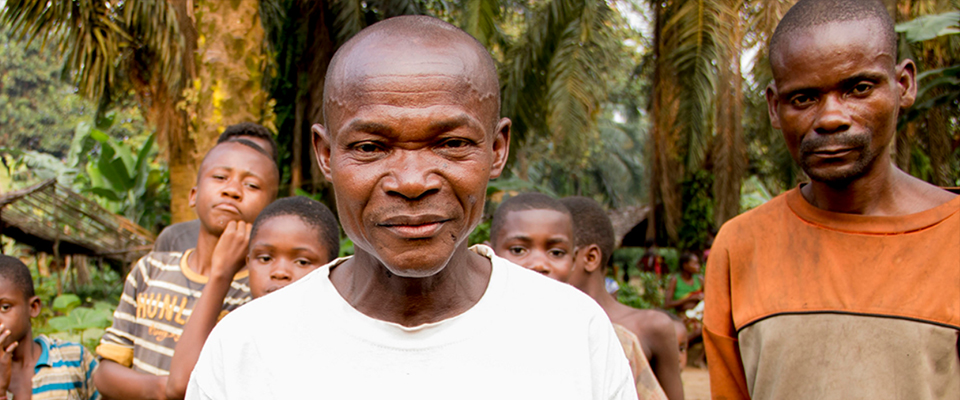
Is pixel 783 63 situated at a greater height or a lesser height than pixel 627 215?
lesser

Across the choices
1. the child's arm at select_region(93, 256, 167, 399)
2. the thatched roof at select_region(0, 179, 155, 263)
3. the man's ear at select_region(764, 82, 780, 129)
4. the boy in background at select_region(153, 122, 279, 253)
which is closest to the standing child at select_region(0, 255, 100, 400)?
the child's arm at select_region(93, 256, 167, 399)

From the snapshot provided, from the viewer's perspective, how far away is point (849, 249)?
6.13 feet

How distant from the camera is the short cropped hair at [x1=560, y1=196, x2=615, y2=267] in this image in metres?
3.62

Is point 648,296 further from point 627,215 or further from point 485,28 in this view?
point 485,28

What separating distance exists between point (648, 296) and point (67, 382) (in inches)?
501

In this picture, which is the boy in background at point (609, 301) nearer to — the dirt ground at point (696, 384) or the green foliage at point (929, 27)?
the green foliage at point (929, 27)

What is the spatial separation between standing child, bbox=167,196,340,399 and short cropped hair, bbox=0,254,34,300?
1.09 m

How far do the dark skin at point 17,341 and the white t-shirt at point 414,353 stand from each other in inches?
85.4

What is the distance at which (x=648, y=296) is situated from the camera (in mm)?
14500

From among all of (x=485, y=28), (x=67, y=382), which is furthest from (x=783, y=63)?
(x=485, y=28)

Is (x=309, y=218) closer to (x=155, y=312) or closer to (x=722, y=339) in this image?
(x=155, y=312)

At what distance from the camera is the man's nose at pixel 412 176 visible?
3.85 ft

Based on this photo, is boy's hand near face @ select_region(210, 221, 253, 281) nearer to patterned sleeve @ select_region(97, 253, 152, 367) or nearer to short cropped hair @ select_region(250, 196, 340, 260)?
short cropped hair @ select_region(250, 196, 340, 260)

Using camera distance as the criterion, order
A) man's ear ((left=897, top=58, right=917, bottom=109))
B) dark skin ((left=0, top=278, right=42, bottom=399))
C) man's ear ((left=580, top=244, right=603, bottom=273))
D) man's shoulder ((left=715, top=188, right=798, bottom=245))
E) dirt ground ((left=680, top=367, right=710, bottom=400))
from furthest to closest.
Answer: dirt ground ((left=680, top=367, right=710, bottom=400)) < man's ear ((left=580, top=244, right=603, bottom=273)) < dark skin ((left=0, top=278, right=42, bottom=399)) < man's shoulder ((left=715, top=188, right=798, bottom=245)) < man's ear ((left=897, top=58, right=917, bottom=109))
